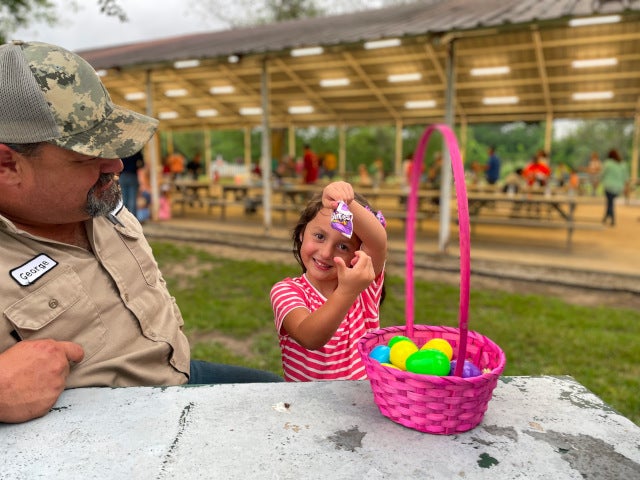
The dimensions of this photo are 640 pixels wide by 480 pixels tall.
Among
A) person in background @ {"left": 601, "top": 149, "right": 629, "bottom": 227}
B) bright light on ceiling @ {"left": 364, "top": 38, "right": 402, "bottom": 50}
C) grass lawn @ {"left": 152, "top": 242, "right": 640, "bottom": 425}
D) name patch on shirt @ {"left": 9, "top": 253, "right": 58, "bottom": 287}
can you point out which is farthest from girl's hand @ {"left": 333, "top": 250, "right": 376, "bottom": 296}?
person in background @ {"left": 601, "top": 149, "right": 629, "bottom": 227}

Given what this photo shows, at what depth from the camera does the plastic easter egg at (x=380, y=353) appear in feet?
4.09

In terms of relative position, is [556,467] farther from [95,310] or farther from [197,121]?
[197,121]

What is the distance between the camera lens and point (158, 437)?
1.05 meters

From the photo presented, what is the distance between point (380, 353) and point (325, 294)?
555 mm

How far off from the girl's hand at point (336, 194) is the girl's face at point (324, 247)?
203mm

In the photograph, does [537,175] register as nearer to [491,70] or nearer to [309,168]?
[491,70]

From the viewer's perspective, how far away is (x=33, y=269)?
1330mm

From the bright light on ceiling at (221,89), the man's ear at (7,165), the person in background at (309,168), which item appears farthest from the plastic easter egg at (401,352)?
the bright light on ceiling at (221,89)

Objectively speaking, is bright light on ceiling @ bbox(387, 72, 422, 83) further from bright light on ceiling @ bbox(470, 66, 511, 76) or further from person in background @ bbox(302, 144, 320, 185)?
person in background @ bbox(302, 144, 320, 185)

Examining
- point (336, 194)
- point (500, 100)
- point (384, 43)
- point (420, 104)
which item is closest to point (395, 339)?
point (336, 194)

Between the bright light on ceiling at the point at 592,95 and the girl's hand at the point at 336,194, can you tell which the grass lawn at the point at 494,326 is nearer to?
the girl's hand at the point at 336,194

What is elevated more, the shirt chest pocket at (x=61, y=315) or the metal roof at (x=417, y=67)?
the metal roof at (x=417, y=67)

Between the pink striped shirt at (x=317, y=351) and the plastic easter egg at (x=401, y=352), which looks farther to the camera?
the pink striped shirt at (x=317, y=351)

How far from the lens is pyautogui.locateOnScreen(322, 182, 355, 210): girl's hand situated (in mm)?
1382
